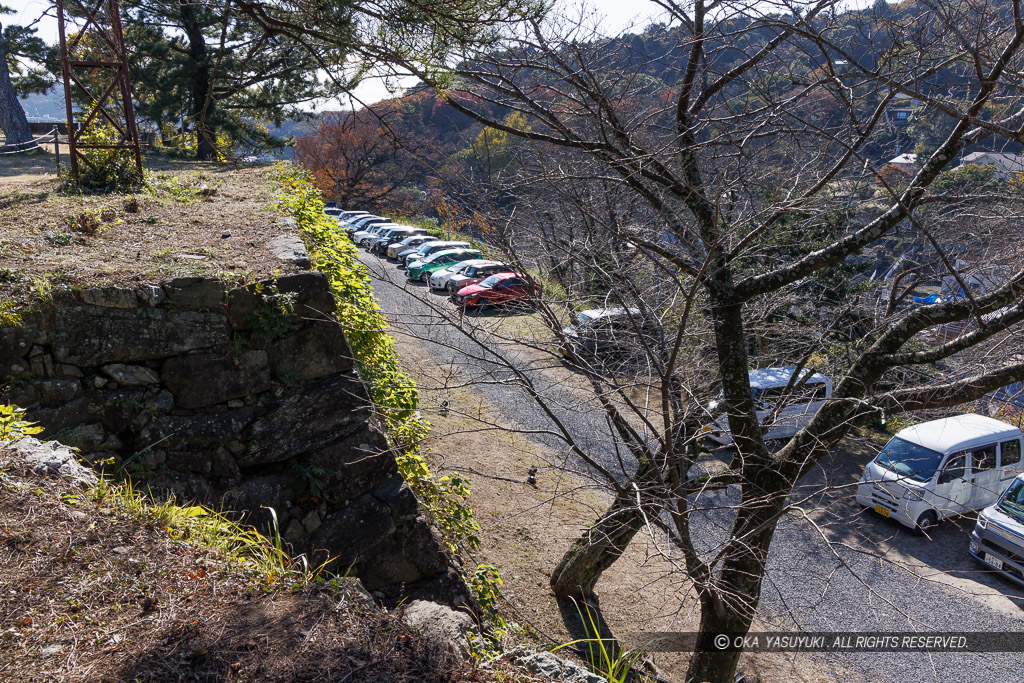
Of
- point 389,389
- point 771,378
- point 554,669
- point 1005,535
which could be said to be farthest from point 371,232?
point 554,669

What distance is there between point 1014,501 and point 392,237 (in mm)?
22261

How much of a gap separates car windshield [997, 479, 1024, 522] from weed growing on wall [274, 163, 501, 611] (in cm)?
707

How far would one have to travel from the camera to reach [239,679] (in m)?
2.29

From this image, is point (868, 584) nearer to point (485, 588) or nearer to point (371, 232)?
point (485, 588)

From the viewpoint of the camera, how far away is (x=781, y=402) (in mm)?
5258

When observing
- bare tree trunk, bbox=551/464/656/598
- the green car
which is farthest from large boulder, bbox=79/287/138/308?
the green car

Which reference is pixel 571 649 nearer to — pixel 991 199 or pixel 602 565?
pixel 602 565

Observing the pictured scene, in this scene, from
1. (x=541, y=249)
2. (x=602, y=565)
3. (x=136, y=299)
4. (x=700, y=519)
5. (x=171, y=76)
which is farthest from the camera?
(x=171, y=76)

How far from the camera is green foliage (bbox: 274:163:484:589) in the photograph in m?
5.58

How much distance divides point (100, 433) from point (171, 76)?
1497 cm

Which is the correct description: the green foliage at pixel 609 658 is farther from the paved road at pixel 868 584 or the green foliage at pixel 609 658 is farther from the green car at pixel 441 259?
the green car at pixel 441 259

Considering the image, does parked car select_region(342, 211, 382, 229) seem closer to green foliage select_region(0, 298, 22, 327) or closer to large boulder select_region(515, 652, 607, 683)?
green foliage select_region(0, 298, 22, 327)

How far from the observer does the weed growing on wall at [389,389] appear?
554 cm

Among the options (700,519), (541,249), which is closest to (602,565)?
(700,519)
